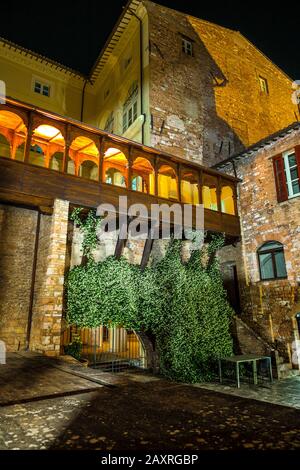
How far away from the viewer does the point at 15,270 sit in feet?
34.5

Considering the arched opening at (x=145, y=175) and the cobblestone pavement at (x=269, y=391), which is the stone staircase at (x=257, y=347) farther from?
the arched opening at (x=145, y=175)

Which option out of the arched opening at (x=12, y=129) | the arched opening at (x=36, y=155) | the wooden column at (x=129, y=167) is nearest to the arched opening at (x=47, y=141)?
the arched opening at (x=12, y=129)

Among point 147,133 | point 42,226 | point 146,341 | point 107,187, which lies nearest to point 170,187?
point 147,133

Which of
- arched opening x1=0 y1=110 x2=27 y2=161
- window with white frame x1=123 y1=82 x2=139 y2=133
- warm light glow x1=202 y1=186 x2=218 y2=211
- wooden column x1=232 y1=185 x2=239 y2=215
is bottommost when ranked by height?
wooden column x1=232 y1=185 x2=239 y2=215

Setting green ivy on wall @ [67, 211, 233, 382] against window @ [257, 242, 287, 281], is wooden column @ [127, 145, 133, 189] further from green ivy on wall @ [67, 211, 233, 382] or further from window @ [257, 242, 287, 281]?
window @ [257, 242, 287, 281]

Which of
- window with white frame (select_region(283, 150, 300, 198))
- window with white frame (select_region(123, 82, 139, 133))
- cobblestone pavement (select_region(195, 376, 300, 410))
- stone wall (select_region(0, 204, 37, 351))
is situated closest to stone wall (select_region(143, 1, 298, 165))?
window with white frame (select_region(123, 82, 139, 133))

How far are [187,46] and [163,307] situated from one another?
1622 cm

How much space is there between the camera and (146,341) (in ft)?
33.0

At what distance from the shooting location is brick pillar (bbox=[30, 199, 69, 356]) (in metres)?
8.18

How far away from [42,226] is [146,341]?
5.46m

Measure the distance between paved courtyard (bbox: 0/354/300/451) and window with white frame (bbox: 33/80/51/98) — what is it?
17.4 m

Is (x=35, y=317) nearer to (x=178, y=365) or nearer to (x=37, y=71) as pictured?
(x=178, y=365)

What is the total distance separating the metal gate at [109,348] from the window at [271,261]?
563 cm

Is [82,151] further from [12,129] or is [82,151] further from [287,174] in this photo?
[287,174]
